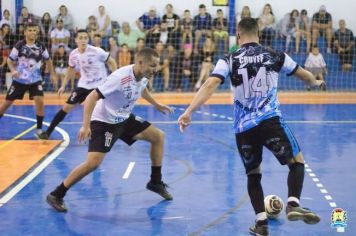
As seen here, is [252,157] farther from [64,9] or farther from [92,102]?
[64,9]

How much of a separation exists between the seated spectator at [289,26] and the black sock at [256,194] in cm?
1578

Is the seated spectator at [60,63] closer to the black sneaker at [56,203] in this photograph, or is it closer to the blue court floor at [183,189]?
the blue court floor at [183,189]

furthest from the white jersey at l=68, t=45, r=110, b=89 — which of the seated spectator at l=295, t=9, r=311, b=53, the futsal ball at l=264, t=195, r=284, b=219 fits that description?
the seated spectator at l=295, t=9, r=311, b=53

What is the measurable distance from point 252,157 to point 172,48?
592 inches

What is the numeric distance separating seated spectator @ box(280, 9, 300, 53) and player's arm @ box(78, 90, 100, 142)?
1547cm

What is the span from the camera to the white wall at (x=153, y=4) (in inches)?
900

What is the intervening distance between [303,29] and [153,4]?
212 inches

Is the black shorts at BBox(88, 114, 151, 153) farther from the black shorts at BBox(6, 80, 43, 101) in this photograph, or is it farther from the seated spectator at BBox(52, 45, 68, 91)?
the seated spectator at BBox(52, 45, 68, 91)

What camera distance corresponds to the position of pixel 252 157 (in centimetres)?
633

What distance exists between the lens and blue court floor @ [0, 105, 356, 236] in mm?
6773

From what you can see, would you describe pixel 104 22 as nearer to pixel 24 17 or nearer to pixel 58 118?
pixel 24 17

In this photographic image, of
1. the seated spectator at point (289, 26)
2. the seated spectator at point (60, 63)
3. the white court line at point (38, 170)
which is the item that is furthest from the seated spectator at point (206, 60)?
the white court line at point (38, 170)

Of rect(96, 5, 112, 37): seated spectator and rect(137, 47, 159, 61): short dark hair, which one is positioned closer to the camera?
rect(137, 47, 159, 61): short dark hair

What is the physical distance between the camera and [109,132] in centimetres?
753
